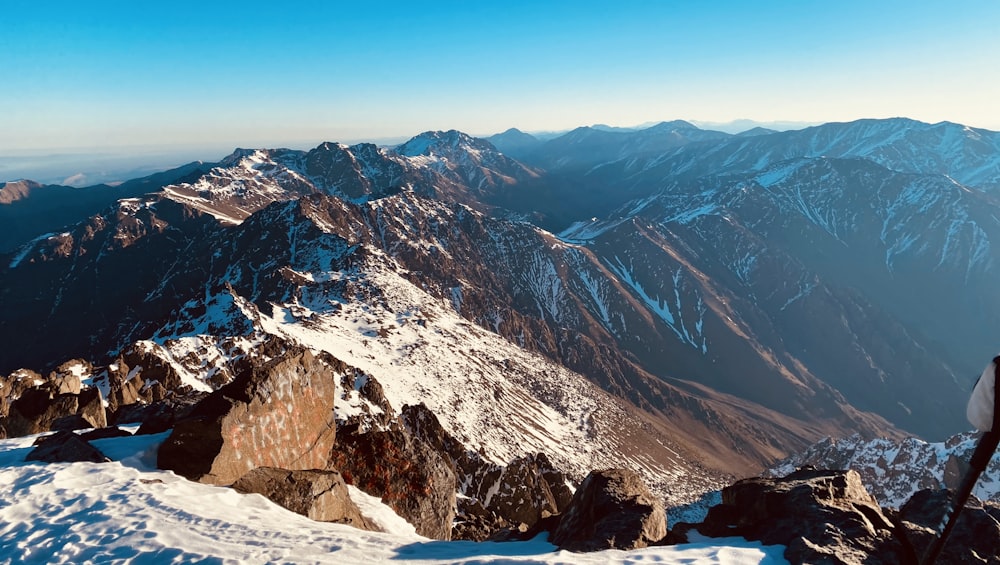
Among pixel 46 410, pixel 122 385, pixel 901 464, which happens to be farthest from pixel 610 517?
pixel 901 464

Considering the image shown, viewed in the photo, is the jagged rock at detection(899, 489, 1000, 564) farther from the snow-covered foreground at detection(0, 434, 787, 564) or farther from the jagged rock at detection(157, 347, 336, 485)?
the jagged rock at detection(157, 347, 336, 485)

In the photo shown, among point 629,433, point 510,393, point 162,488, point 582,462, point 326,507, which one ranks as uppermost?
point 162,488

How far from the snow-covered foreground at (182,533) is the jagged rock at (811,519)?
98 cm

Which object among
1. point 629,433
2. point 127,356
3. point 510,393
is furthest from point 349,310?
point 629,433

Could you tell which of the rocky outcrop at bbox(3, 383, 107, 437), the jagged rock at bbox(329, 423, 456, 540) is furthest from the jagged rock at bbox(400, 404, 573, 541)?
the rocky outcrop at bbox(3, 383, 107, 437)

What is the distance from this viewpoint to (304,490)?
17.6 metres

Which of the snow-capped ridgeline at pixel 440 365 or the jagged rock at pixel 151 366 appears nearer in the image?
the jagged rock at pixel 151 366

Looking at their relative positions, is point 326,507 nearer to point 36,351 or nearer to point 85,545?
point 85,545

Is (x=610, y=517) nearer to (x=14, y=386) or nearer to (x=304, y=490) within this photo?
(x=304, y=490)

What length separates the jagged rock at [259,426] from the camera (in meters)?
17.1

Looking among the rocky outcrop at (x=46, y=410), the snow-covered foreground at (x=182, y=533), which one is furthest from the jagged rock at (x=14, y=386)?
the snow-covered foreground at (x=182, y=533)

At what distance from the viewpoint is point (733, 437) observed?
193750mm

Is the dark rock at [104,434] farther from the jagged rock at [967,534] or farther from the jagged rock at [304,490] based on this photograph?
the jagged rock at [967,534]

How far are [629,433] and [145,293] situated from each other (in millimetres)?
191548
